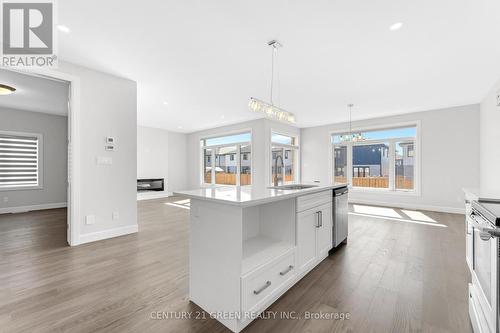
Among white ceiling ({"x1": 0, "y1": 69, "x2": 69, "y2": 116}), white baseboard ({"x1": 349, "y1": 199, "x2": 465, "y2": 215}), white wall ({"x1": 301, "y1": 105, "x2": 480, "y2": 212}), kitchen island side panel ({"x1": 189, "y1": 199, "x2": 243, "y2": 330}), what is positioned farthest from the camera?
white baseboard ({"x1": 349, "y1": 199, "x2": 465, "y2": 215})

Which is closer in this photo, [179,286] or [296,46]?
[179,286]

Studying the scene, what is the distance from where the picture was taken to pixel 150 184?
→ 7.95 metres

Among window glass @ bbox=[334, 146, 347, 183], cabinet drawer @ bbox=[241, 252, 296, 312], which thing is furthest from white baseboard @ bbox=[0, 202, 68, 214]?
window glass @ bbox=[334, 146, 347, 183]

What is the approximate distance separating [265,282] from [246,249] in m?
0.31

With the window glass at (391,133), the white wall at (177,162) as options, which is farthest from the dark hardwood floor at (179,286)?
the white wall at (177,162)

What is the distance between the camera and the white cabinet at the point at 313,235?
2.11 meters

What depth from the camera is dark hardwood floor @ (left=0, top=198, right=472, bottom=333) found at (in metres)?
1.54

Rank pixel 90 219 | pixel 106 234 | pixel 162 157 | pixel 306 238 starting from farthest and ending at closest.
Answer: pixel 162 157 < pixel 106 234 < pixel 90 219 < pixel 306 238

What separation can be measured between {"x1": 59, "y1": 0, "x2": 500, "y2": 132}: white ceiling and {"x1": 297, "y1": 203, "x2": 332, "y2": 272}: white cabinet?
197cm

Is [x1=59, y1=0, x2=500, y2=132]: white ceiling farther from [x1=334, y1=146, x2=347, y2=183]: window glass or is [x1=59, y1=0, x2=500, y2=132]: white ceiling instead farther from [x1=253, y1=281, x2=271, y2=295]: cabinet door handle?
[x1=334, y1=146, x2=347, y2=183]: window glass

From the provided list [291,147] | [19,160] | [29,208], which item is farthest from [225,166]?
[19,160]

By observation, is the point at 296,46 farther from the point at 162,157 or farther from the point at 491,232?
the point at 162,157

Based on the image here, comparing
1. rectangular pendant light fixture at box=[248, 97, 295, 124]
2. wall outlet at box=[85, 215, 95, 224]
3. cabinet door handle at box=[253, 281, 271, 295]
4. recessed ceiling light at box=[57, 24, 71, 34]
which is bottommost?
cabinet door handle at box=[253, 281, 271, 295]

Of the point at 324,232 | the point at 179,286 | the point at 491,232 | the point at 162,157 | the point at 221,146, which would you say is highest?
the point at 221,146
